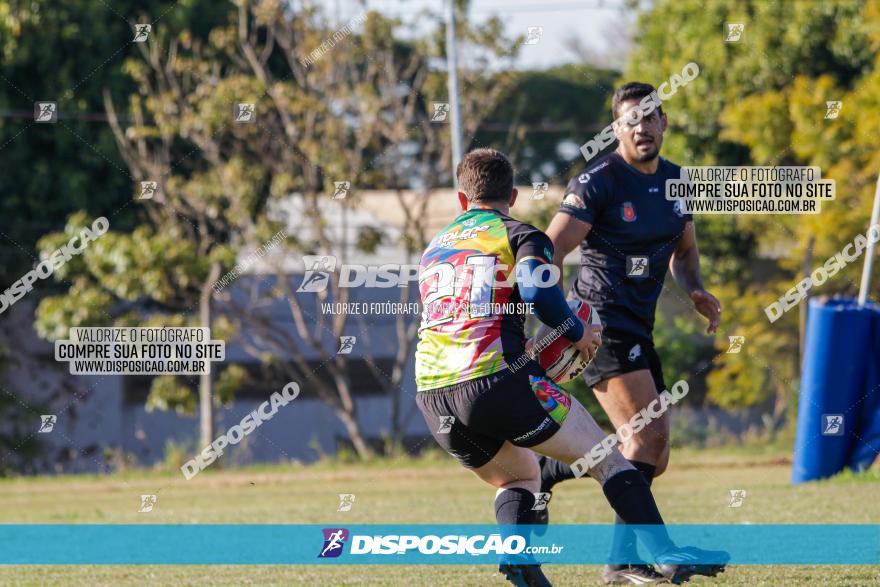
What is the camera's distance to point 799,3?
58.8 ft

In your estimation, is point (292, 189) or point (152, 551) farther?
point (292, 189)

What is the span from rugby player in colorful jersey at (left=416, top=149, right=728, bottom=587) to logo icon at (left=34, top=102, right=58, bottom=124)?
13374 millimetres

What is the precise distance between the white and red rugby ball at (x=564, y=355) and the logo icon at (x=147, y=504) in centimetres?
652

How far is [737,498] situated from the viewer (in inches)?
389

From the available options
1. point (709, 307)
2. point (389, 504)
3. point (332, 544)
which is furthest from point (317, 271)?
point (709, 307)

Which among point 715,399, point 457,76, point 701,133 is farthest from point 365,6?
point 715,399

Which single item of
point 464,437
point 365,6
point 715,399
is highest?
point 365,6

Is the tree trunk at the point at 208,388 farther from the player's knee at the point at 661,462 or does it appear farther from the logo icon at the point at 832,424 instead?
the player's knee at the point at 661,462

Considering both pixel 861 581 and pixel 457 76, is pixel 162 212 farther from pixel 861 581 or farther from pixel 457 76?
pixel 861 581

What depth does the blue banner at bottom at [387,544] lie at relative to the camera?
650 cm

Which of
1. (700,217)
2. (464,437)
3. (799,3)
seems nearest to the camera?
(464,437)

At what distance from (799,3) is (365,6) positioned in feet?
21.4

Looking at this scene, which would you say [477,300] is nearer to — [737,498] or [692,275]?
[692,275]

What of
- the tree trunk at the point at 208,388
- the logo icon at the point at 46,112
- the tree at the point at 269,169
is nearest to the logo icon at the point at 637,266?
the tree at the point at 269,169
